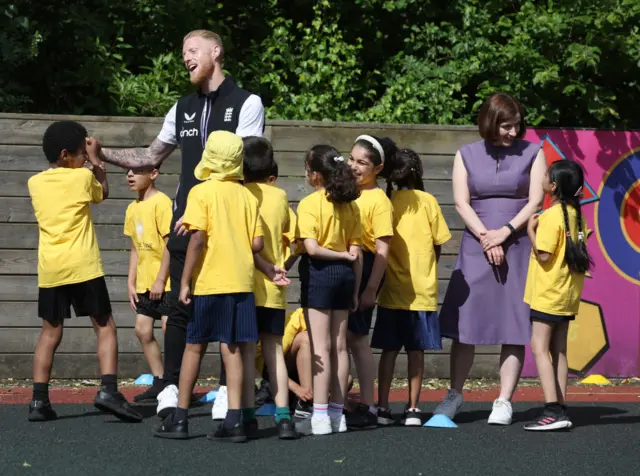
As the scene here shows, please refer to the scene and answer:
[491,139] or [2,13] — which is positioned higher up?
[2,13]

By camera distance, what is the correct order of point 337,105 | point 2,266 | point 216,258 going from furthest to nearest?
1. point 337,105
2. point 2,266
3. point 216,258

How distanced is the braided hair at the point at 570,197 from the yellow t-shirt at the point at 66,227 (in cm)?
259

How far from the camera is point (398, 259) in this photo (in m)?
6.75

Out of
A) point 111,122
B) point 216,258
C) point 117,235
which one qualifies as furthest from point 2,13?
point 216,258

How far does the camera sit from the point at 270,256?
6.20 metres

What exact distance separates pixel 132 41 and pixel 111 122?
168 centimetres

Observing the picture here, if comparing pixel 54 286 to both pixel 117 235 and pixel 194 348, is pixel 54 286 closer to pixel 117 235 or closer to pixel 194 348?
pixel 194 348

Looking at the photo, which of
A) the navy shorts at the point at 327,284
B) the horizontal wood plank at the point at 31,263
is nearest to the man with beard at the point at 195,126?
the navy shorts at the point at 327,284

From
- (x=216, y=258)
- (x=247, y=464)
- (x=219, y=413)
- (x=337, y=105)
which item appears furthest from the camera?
(x=337, y=105)

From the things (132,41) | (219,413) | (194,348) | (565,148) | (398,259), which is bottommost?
(219,413)

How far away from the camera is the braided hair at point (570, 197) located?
6613 mm

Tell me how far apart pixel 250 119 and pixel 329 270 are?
92 cm

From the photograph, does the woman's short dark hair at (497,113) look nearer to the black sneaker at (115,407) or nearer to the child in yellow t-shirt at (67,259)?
the child in yellow t-shirt at (67,259)

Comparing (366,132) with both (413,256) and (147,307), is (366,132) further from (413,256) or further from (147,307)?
(147,307)
